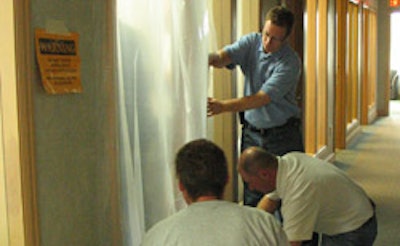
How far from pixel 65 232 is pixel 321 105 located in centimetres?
457

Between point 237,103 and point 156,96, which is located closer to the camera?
point 156,96

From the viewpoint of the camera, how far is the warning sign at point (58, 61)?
1713 mm

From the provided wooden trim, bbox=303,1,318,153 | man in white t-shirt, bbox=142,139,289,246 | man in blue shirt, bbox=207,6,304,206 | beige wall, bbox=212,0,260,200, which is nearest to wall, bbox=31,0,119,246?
man in white t-shirt, bbox=142,139,289,246

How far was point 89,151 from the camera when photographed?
1.95 metres

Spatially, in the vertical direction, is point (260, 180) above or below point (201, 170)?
below

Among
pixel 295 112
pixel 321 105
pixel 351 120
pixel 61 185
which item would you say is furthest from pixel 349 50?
pixel 61 185

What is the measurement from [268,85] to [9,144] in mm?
1446

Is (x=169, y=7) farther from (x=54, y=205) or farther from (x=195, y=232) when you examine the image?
(x=195, y=232)

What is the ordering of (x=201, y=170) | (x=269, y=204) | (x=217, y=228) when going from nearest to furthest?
(x=217, y=228)
(x=201, y=170)
(x=269, y=204)

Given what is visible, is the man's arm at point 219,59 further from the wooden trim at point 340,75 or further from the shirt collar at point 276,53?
the wooden trim at point 340,75

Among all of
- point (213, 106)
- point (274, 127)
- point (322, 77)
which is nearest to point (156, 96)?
point (213, 106)

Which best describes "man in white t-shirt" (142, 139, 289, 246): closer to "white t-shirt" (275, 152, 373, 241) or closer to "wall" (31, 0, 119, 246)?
"wall" (31, 0, 119, 246)

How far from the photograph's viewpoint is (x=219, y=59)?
8.93 ft

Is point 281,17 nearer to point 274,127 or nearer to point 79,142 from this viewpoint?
point 274,127
